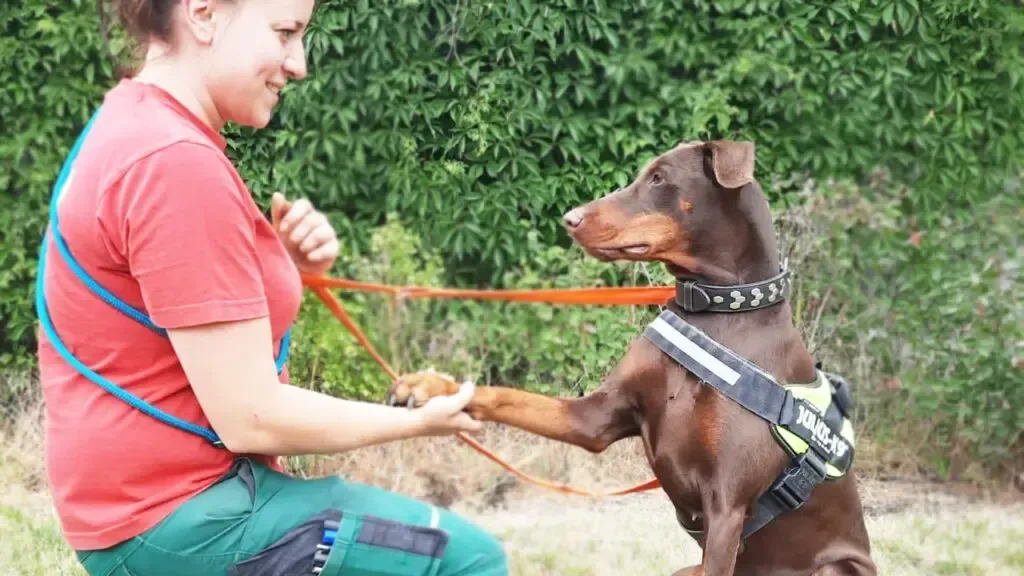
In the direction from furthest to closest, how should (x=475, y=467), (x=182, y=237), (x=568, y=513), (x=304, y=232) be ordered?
1. (x=475, y=467)
2. (x=568, y=513)
3. (x=304, y=232)
4. (x=182, y=237)

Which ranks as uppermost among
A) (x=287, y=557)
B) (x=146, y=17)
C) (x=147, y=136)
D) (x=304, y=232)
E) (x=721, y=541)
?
(x=146, y=17)

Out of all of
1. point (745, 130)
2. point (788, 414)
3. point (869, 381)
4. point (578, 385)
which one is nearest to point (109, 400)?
point (788, 414)

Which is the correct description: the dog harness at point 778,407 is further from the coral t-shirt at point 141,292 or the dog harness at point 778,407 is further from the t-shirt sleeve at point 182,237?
the t-shirt sleeve at point 182,237

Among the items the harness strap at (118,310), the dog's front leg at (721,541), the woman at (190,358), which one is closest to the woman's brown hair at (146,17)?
the woman at (190,358)

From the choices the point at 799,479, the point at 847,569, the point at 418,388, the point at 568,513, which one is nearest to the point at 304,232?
the point at 418,388

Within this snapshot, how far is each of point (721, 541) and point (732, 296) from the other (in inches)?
23.8

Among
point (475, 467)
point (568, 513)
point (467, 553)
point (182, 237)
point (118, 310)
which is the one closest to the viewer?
point (182, 237)

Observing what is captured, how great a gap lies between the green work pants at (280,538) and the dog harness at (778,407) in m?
0.99

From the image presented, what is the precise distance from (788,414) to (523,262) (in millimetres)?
2280

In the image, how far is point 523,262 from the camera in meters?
4.80

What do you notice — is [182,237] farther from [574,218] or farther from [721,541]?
[721,541]

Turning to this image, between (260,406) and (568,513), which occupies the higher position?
(260,406)

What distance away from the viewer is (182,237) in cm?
165

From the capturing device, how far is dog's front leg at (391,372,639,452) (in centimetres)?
259
